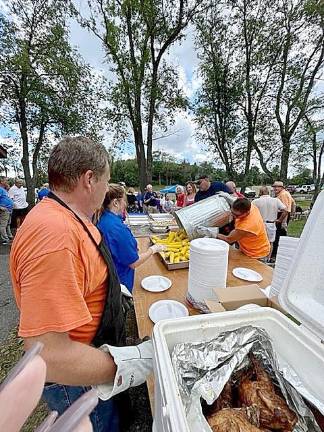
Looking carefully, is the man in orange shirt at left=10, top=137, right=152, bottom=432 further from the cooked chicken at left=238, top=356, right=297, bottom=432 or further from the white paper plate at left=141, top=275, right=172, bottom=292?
the white paper plate at left=141, top=275, right=172, bottom=292

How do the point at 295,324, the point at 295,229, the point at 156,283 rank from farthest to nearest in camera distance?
1. the point at 295,229
2. the point at 156,283
3. the point at 295,324

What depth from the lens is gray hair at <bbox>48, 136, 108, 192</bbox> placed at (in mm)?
1127

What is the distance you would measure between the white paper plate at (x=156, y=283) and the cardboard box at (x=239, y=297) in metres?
0.74

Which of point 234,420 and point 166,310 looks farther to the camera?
point 166,310

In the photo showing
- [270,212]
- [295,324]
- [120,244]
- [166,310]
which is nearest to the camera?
[295,324]

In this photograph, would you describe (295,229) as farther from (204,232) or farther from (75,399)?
(75,399)

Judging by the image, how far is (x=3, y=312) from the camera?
350 centimetres

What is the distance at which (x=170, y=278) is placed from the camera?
2.30m

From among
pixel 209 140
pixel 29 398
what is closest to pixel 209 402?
pixel 29 398

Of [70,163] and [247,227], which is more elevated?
[70,163]

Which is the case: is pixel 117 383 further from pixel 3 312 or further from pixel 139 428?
pixel 3 312

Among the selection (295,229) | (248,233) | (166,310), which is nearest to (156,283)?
(166,310)

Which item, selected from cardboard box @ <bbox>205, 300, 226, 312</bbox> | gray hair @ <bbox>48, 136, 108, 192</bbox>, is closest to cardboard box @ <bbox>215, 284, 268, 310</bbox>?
cardboard box @ <bbox>205, 300, 226, 312</bbox>

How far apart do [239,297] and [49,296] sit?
1.04 meters
